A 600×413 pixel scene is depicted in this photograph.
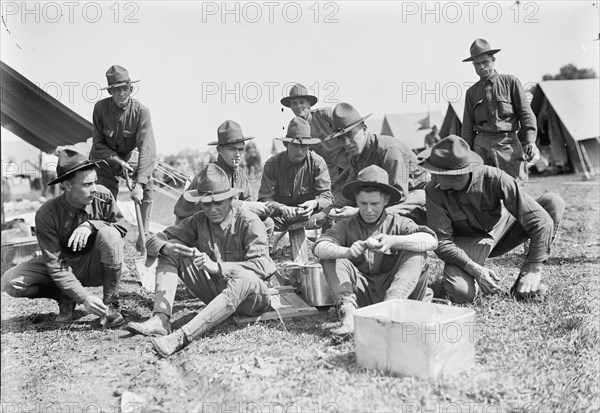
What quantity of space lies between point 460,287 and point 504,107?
2745 mm

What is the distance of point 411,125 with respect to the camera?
25406mm

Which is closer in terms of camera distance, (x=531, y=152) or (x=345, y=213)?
(x=345, y=213)

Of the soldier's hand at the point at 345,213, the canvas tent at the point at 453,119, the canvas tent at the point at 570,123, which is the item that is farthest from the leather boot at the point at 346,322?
the canvas tent at the point at 453,119

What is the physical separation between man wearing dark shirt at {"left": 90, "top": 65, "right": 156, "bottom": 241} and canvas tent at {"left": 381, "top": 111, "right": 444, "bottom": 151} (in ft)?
60.7

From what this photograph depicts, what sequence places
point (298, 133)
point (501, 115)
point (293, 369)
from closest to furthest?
point (293, 369), point (298, 133), point (501, 115)

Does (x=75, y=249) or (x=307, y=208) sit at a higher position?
(x=307, y=208)

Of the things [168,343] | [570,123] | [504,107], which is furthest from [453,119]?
[168,343]

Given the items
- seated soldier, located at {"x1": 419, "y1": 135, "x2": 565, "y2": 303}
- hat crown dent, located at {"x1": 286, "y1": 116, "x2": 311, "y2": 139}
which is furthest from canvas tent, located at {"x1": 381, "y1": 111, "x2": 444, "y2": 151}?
seated soldier, located at {"x1": 419, "y1": 135, "x2": 565, "y2": 303}

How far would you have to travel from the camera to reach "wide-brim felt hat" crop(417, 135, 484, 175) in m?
4.85

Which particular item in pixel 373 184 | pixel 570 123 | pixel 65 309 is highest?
pixel 570 123

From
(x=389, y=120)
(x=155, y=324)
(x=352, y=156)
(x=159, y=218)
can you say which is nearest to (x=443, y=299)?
(x=352, y=156)

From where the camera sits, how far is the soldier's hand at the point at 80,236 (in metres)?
4.85

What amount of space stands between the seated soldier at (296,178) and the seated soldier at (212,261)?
4.73 feet

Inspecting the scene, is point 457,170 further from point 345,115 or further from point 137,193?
point 137,193
